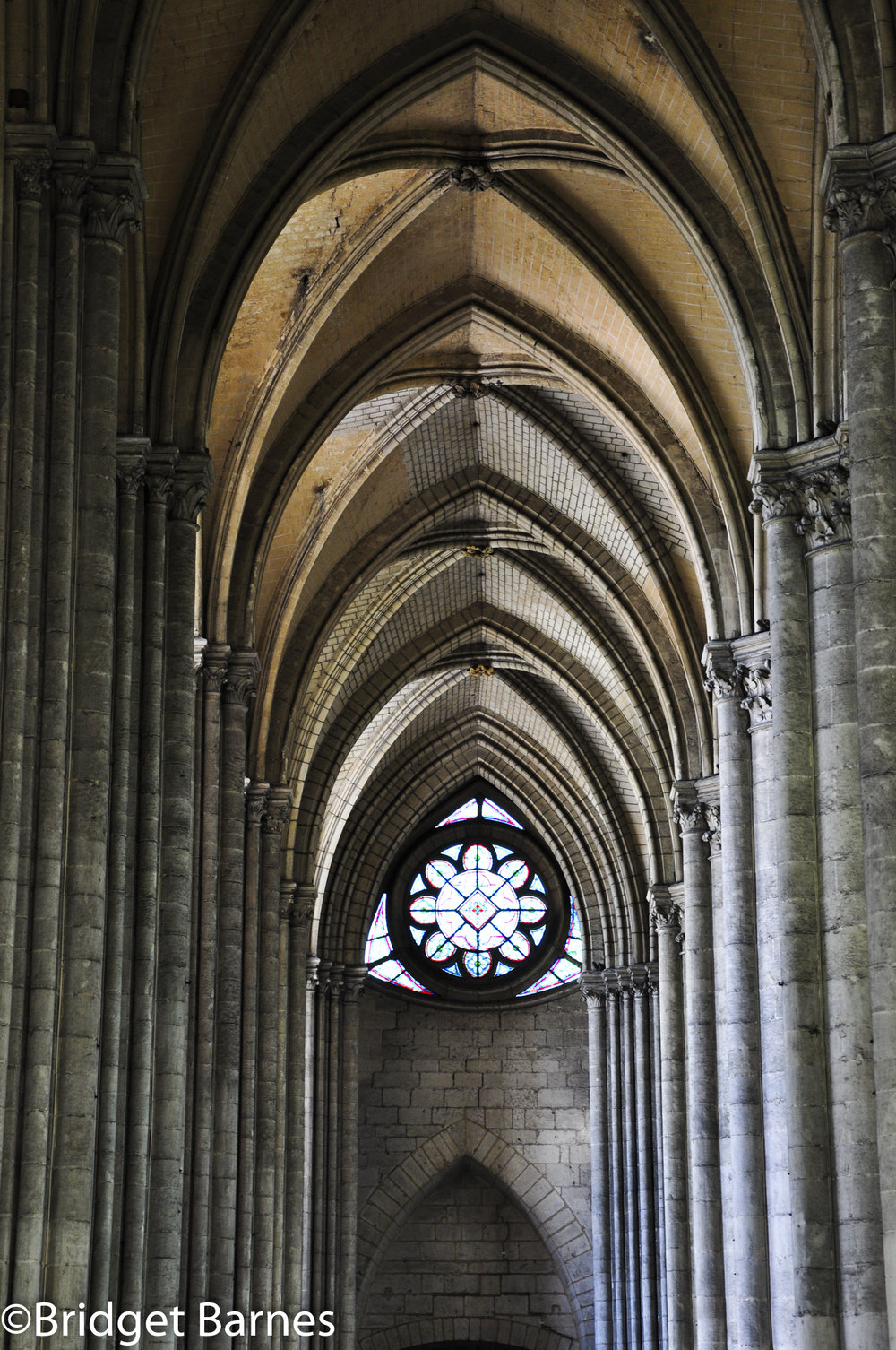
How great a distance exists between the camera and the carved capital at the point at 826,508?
14.7 metres

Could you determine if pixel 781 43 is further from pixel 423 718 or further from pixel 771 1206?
pixel 423 718

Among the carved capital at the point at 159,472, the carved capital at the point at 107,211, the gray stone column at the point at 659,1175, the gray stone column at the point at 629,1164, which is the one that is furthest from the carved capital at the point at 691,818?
the carved capital at the point at 107,211

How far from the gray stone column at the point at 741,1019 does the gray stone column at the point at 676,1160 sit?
4.60 meters

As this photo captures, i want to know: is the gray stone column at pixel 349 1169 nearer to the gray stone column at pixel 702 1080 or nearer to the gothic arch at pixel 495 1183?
the gothic arch at pixel 495 1183

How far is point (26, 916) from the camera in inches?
420

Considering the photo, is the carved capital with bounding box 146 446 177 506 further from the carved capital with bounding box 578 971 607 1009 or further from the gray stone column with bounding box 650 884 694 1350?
the carved capital with bounding box 578 971 607 1009

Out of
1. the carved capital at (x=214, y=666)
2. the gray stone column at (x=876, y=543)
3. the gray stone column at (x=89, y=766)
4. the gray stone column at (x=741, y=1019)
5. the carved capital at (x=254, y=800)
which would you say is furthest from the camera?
the carved capital at (x=254, y=800)

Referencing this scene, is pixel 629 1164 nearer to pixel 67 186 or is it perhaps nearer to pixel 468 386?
pixel 468 386

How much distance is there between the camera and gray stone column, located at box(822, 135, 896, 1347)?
1017cm

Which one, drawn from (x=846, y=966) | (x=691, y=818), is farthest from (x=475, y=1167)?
(x=846, y=966)

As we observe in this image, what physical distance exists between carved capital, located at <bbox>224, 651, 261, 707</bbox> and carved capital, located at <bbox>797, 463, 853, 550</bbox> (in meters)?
6.58

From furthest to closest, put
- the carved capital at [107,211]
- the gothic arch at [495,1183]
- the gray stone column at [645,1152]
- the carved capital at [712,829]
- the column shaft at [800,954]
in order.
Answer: the gothic arch at [495,1183] < the gray stone column at [645,1152] < the carved capital at [712,829] < the column shaft at [800,954] < the carved capital at [107,211]

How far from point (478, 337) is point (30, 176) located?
1118cm

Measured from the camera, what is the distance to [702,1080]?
71.2ft
